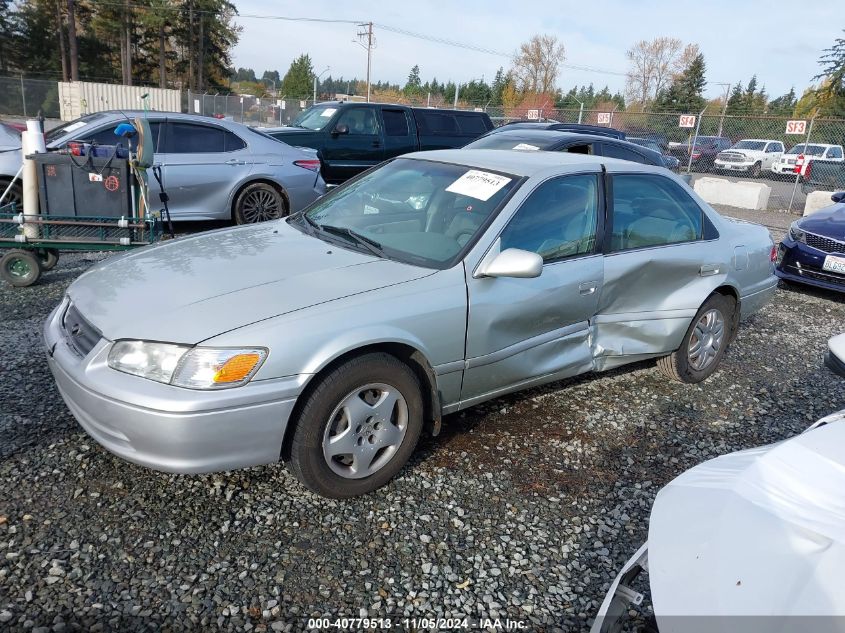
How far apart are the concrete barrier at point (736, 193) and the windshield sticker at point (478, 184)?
13.2m

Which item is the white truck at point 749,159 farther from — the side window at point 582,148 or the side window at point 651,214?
the side window at point 651,214

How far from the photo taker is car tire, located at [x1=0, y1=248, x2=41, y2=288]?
18.2 feet

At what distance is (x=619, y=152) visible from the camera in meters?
7.96

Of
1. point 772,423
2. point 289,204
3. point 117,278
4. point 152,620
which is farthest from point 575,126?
point 152,620

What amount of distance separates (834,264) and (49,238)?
8168mm

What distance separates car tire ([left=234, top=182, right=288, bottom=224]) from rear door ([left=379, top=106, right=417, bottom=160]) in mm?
3474

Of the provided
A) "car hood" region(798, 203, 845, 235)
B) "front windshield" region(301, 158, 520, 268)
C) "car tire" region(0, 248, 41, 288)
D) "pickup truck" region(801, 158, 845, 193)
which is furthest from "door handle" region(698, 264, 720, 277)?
"pickup truck" region(801, 158, 845, 193)

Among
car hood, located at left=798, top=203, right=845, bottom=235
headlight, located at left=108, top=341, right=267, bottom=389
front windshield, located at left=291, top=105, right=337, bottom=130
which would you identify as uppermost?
front windshield, located at left=291, top=105, right=337, bottom=130

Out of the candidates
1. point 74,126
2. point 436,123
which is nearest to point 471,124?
point 436,123

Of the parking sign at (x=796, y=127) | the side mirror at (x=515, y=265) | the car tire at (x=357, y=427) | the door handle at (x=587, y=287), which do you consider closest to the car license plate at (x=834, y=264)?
the door handle at (x=587, y=287)

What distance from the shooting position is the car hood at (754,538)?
1.42 metres

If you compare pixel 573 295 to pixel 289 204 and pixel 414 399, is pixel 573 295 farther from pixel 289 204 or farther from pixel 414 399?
pixel 289 204

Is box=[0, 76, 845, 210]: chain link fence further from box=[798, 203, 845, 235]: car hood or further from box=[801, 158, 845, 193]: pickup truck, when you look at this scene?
box=[798, 203, 845, 235]: car hood

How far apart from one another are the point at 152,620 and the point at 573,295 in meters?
2.55
